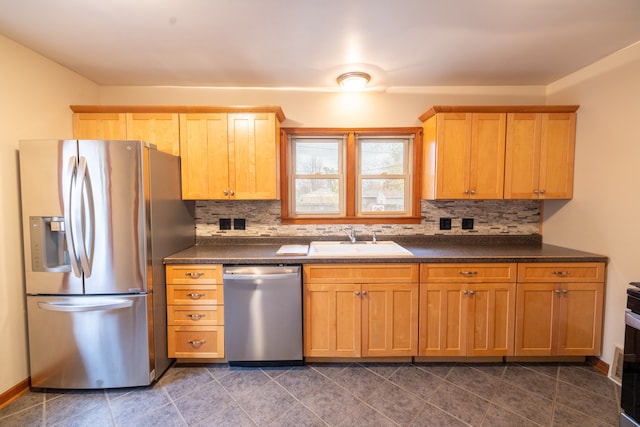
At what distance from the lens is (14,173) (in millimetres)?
1869

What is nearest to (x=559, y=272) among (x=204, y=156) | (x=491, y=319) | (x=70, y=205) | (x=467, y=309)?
(x=491, y=319)

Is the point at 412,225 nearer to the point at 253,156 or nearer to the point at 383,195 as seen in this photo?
the point at 383,195

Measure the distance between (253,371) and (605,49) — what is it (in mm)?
3673

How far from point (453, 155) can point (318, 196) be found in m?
1.33

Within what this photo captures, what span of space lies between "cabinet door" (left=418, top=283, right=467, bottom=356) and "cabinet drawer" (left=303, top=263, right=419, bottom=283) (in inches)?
6.5

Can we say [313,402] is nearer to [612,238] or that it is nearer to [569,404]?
[569,404]

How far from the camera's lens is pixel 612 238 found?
2047 millimetres

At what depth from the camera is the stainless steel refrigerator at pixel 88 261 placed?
182 centimetres

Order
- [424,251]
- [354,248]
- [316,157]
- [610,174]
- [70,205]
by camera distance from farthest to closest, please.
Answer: [316,157] → [354,248] → [424,251] → [610,174] → [70,205]

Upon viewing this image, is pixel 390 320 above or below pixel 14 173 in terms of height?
below

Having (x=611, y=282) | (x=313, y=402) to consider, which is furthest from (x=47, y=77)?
(x=611, y=282)

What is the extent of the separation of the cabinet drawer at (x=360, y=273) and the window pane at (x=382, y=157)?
1.10m

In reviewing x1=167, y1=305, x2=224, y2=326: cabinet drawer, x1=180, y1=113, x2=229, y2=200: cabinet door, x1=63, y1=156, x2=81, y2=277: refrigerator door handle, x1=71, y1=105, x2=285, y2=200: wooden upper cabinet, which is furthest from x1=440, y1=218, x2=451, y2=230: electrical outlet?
x1=63, y1=156, x2=81, y2=277: refrigerator door handle

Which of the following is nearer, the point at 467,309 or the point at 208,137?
the point at 467,309
